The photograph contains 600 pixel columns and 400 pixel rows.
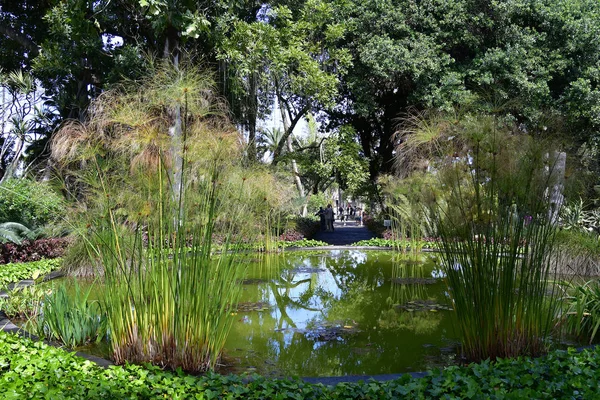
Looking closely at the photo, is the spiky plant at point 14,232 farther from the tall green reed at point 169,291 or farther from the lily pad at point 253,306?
the tall green reed at point 169,291

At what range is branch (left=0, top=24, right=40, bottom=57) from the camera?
13820 mm

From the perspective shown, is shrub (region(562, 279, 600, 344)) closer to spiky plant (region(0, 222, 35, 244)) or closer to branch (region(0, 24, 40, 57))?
spiky plant (region(0, 222, 35, 244))

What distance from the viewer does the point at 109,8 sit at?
39.7ft

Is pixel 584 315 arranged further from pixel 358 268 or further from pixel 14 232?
pixel 14 232

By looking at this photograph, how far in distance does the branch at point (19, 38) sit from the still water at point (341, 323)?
1059cm

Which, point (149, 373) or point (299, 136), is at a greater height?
point (299, 136)

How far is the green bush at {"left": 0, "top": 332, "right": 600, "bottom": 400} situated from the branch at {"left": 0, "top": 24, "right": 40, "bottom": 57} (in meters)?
13.6

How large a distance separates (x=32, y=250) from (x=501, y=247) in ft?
27.4

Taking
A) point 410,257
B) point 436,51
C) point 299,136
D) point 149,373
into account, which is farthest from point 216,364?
point 299,136

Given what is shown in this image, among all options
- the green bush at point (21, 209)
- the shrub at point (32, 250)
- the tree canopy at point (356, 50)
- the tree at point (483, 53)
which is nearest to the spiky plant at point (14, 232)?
the shrub at point (32, 250)

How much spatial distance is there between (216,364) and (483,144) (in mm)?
2238

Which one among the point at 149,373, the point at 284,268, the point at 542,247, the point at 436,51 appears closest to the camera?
the point at 149,373

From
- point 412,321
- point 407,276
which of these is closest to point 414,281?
point 407,276

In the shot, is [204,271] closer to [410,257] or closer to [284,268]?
[284,268]
